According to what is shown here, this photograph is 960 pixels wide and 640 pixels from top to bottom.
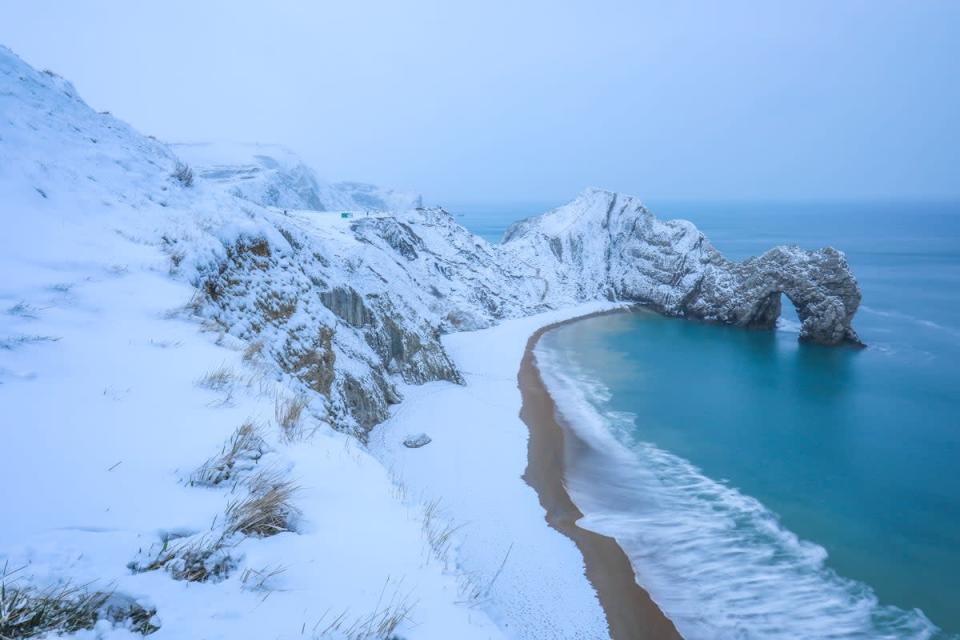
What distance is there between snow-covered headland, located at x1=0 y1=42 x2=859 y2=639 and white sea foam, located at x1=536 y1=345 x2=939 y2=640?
2076mm

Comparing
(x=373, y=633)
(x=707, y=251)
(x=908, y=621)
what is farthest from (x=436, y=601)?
(x=707, y=251)

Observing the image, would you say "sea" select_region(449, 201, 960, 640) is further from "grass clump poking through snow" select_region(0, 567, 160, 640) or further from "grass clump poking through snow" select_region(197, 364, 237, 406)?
"grass clump poking through snow" select_region(0, 567, 160, 640)

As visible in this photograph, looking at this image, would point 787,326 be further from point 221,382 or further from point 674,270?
point 221,382

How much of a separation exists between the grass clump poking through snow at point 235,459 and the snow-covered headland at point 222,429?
2cm

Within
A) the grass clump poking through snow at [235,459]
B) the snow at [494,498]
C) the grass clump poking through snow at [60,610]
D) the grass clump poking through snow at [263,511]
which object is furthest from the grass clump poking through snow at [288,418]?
the grass clump poking through snow at [60,610]

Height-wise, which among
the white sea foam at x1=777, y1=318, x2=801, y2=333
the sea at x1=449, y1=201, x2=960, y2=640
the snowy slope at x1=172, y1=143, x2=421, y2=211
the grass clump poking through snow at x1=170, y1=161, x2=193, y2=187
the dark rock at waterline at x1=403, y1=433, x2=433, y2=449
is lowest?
the sea at x1=449, y1=201, x2=960, y2=640

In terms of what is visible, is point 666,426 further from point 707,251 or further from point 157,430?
point 707,251

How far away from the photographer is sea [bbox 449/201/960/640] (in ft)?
34.0

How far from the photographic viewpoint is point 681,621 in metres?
9.56

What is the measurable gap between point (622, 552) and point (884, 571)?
6673 mm

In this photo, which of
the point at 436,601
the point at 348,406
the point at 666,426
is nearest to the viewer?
the point at 436,601

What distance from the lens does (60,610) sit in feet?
6.12

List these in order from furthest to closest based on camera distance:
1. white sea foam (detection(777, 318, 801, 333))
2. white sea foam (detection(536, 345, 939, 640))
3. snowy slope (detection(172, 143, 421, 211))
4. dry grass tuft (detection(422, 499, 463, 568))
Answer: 1. snowy slope (detection(172, 143, 421, 211))
2. white sea foam (detection(777, 318, 801, 333))
3. white sea foam (detection(536, 345, 939, 640))
4. dry grass tuft (detection(422, 499, 463, 568))

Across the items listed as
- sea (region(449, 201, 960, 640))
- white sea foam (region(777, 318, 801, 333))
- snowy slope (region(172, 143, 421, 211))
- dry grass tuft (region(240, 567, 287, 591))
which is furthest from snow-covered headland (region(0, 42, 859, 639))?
snowy slope (region(172, 143, 421, 211))
